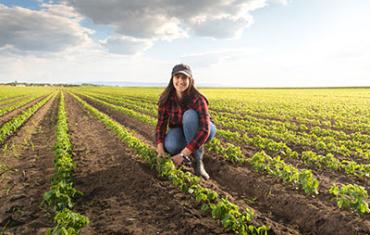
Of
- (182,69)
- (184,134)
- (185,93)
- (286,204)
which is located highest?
(182,69)

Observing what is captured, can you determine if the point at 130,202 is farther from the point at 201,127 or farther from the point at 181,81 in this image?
the point at 181,81

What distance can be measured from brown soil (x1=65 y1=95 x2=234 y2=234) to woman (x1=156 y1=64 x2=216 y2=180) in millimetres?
730

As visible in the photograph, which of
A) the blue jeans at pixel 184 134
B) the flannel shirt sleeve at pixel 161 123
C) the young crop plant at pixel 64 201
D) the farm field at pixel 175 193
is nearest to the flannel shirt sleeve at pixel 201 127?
the blue jeans at pixel 184 134

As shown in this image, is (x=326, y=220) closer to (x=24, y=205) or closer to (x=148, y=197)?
(x=148, y=197)

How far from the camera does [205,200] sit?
4.69 metres

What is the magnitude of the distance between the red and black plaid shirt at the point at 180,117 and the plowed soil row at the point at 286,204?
116cm

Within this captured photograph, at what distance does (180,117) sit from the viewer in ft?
20.4

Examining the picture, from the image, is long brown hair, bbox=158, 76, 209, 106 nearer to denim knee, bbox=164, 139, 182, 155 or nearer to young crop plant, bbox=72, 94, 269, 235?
denim knee, bbox=164, 139, 182, 155

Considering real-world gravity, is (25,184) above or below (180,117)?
below

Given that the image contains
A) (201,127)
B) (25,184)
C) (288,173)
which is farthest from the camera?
(288,173)

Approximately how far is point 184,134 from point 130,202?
6.24 feet

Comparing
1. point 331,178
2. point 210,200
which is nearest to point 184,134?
point 210,200

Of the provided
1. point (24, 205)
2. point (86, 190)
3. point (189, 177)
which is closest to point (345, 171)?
point (189, 177)

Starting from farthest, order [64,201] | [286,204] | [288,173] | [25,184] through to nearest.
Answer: [288,173], [25,184], [286,204], [64,201]
